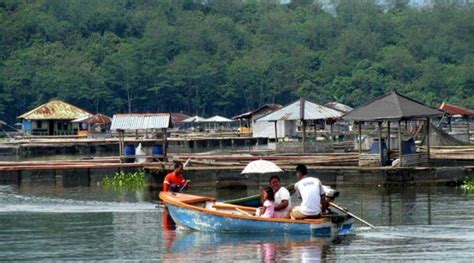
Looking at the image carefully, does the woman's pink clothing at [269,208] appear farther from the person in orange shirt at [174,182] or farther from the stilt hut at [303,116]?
the stilt hut at [303,116]

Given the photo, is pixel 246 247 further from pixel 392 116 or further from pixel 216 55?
pixel 216 55

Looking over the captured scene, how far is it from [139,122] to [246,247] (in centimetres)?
2136

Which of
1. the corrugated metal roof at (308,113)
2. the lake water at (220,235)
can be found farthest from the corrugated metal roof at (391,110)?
the corrugated metal roof at (308,113)

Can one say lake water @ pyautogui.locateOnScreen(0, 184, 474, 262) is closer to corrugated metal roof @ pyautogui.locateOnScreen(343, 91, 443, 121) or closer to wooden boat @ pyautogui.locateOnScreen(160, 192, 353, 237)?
wooden boat @ pyautogui.locateOnScreen(160, 192, 353, 237)

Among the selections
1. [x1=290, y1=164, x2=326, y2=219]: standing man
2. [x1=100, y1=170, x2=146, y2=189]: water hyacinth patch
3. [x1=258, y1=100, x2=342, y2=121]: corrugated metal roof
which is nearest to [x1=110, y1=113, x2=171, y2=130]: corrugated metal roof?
[x1=100, y1=170, x2=146, y2=189]: water hyacinth patch

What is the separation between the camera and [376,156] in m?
42.9

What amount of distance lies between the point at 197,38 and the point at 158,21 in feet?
26.2

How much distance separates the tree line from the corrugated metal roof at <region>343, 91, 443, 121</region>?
86.8 meters

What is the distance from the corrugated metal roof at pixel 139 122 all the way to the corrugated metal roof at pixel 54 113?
4281cm

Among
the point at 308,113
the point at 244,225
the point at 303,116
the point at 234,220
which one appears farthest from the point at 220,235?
the point at 308,113

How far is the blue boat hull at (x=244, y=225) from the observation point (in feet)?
89.8

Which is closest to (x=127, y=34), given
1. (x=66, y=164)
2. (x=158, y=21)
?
(x=158, y=21)

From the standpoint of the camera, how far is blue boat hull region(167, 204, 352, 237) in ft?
89.8

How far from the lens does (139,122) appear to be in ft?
156
